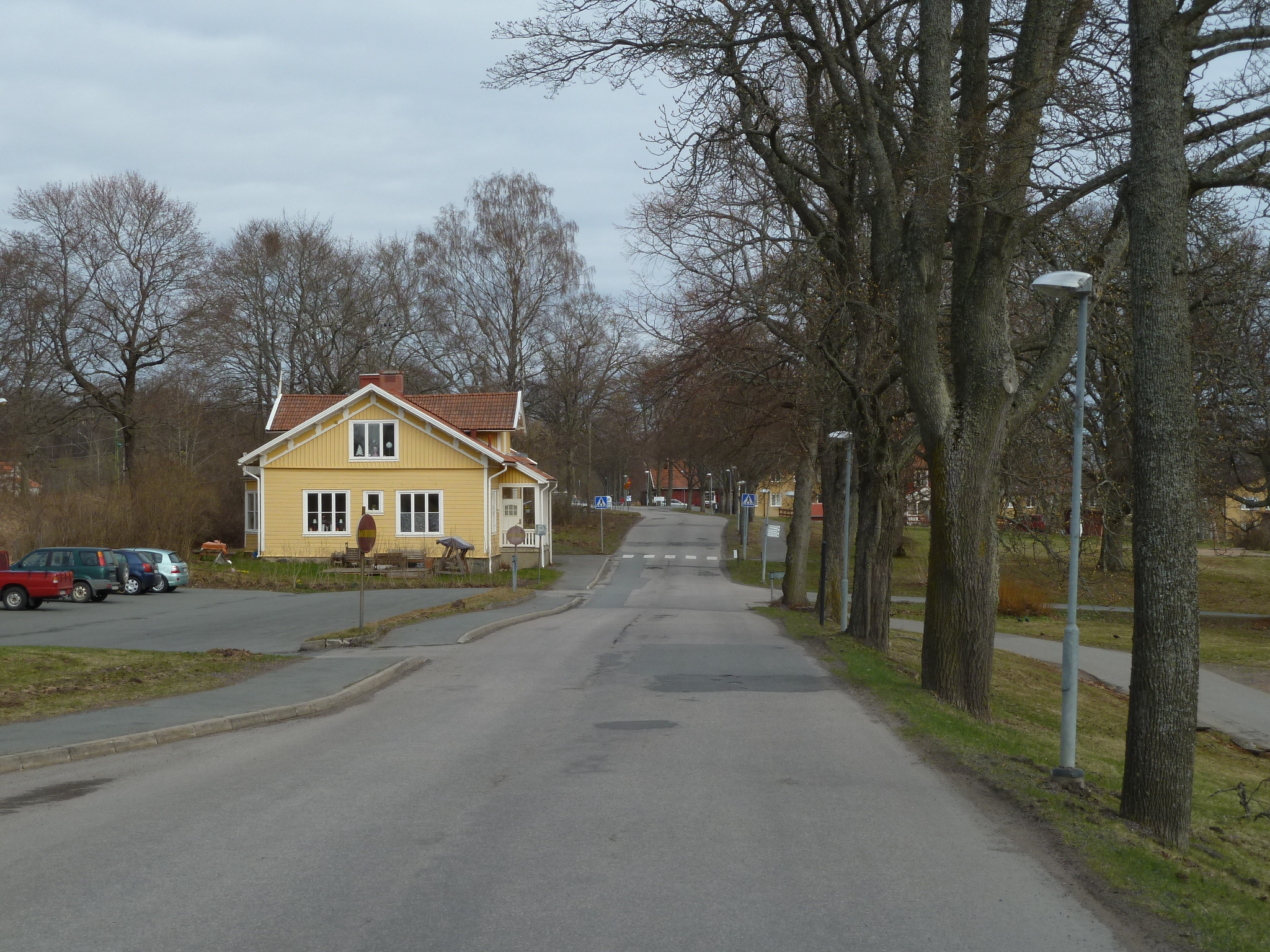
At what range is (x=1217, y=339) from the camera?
17703mm

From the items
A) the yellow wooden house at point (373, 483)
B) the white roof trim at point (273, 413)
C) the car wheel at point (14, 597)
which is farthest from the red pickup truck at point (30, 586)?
the white roof trim at point (273, 413)

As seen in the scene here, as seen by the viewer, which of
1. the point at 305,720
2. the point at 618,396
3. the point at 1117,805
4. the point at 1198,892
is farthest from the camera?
the point at 618,396

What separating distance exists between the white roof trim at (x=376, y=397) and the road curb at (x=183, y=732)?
30956 mm

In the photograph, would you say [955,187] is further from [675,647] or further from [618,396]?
[618,396]

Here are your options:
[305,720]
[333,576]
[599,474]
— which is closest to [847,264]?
[305,720]

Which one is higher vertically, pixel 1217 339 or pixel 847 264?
pixel 847 264

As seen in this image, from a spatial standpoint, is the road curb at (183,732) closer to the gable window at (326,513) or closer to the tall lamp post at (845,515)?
the tall lamp post at (845,515)

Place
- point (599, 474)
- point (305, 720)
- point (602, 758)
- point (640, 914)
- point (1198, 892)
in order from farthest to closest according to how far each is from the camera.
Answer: point (599, 474)
point (305, 720)
point (602, 758)
point (1198, 892)
point (640, 914)

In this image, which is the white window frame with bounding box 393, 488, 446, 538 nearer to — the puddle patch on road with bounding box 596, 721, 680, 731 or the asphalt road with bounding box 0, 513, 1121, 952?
the asphalt road with bounding box 0, 513, 1121, 952

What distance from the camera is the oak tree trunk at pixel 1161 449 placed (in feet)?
27.4

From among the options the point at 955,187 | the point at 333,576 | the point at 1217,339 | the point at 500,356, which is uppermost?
the point at 500,356

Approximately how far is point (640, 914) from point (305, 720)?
27.1 feet

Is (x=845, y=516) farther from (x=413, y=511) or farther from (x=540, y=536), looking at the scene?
(x=413, y=511)

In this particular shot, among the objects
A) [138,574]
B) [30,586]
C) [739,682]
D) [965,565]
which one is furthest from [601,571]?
[965,565]
